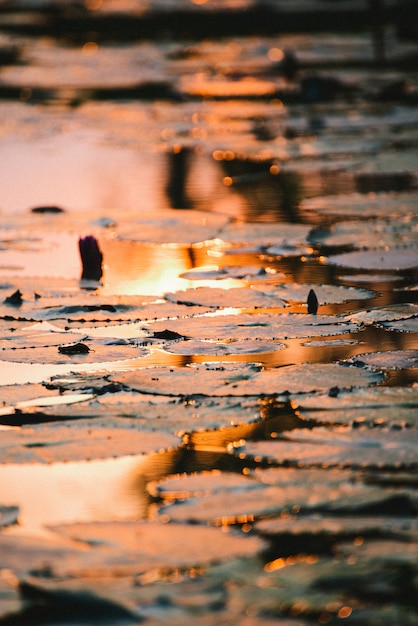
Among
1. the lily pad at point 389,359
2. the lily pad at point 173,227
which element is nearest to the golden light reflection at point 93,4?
the lily pad at point 173,227

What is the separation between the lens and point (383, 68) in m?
12.1

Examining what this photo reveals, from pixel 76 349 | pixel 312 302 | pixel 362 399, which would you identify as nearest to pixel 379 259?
pixel 312 302

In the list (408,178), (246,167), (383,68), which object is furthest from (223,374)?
(383,68)

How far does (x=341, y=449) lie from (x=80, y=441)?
1.83 feet

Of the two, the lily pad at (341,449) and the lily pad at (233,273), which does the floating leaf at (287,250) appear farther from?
the lily pad at (341,449)

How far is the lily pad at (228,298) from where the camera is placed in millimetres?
3816

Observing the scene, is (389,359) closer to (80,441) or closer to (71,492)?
(80,441)

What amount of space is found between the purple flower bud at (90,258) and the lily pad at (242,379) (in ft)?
4.06

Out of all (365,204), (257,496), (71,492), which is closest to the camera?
(257,496)

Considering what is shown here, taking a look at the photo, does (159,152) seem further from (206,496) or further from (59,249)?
(206,496)

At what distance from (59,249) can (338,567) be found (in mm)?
3061

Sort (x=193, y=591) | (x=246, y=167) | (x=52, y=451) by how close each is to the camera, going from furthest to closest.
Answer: (x=246, y=167) < (x=52, y=451) < (x=193, y=591)

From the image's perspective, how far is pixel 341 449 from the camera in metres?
2.55

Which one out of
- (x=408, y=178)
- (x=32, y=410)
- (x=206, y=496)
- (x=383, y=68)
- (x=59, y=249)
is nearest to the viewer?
(x=206, y=496)
